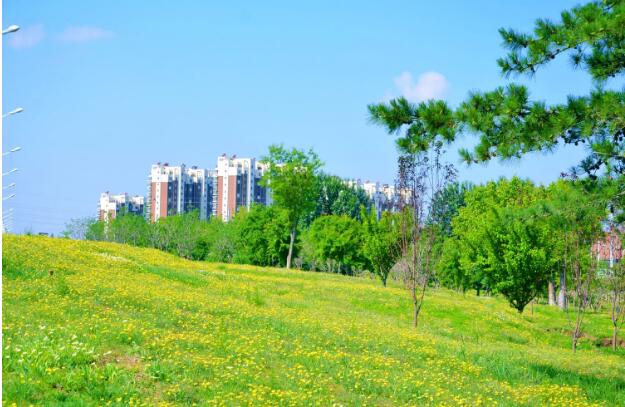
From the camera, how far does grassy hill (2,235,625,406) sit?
11141mm

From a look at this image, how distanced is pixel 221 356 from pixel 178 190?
164 meters

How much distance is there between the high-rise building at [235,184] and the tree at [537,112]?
153871 millimetres

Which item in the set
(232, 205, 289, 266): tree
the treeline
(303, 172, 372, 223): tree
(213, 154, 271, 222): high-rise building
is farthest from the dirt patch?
(213, 154, 271, 222): high-rise building

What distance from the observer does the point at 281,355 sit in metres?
14.2

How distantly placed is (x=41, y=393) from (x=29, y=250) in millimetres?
15743

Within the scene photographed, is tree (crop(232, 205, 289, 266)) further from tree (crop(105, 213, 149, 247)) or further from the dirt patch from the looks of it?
the dirt patch

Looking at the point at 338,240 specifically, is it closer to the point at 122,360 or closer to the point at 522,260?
the point at 522,260

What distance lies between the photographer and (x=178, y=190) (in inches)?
6850

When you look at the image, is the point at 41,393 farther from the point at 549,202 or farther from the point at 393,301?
the point at 393,301

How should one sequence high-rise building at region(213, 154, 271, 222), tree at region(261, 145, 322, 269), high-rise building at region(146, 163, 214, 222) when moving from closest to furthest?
1. tree at region(261, 145, 322, 269)
2. high-rise building at region(213, 154, 271, 222)
3. high-rise building at region(146, 163, 214, 222)

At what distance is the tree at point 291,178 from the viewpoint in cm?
6794

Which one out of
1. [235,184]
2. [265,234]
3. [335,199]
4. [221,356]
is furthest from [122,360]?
[235,184]

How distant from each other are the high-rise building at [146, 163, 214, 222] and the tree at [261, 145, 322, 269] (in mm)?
106427

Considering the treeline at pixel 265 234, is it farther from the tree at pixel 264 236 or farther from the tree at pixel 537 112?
the tree at pixel 537 112
